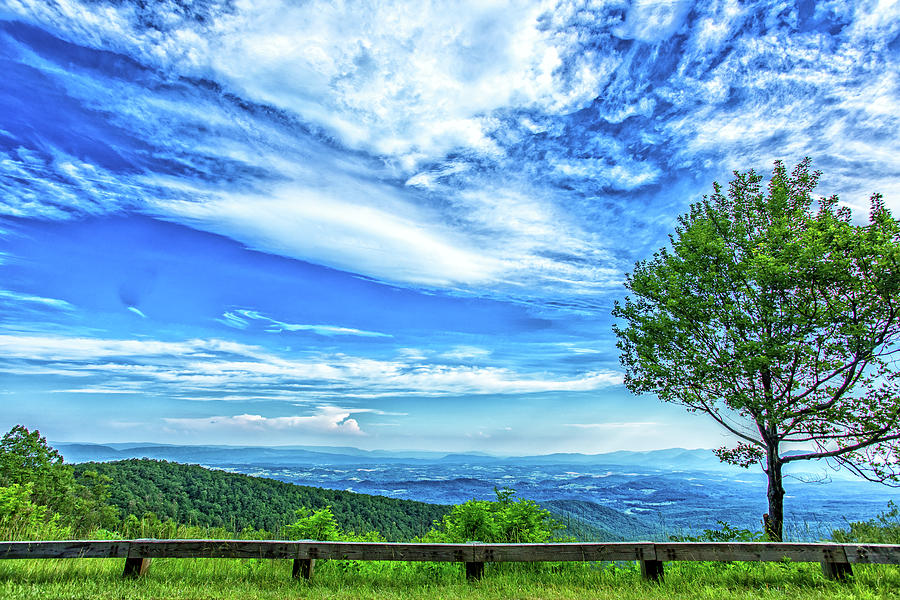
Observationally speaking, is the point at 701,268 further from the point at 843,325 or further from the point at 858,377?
the point at 858,377

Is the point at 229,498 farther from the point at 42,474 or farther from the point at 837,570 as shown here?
the point at 837,570

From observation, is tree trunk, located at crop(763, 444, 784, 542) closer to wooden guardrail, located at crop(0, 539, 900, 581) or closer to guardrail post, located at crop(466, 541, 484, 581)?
wooden guardrail, located at crop(0, 539, 900, 581)

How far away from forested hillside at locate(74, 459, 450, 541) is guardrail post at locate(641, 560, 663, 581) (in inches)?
1359

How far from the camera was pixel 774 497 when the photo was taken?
11695 millimetres

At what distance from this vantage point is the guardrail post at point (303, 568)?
7.10 meters

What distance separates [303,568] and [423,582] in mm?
1876

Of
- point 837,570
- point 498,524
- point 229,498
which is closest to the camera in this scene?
point 837,570

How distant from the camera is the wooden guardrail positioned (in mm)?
6781

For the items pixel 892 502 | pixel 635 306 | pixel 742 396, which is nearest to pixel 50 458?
pixel 635 306

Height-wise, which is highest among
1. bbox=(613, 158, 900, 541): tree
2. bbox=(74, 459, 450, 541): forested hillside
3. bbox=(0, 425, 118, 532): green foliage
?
bbox=(613, 158, 900, 541): tree

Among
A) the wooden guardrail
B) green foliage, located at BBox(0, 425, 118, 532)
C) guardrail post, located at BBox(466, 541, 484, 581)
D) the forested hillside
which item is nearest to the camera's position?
the wooden guardrail

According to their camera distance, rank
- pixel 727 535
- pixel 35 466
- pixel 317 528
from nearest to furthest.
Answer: pixel 317 528 → pixel 727 535 → pixel 35 466

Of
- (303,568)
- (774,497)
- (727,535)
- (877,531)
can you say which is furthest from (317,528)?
(877,531)

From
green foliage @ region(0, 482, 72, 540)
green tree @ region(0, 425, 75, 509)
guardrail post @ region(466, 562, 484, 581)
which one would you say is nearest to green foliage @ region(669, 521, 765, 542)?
guardrail post @ region(466, 562, 484, 581)
